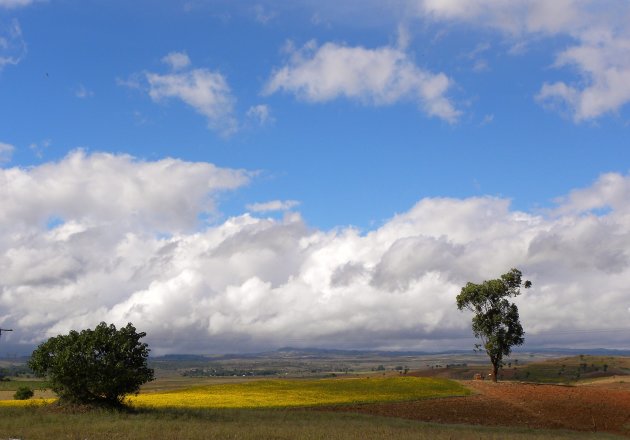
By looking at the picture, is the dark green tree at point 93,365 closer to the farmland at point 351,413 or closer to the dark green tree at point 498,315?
the farmland at point 351,413

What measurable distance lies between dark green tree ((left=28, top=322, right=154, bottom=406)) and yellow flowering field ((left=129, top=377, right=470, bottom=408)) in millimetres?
10124

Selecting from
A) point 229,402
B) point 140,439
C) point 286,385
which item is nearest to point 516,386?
point 286,385

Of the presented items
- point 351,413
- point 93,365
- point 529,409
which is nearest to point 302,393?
point 351,413

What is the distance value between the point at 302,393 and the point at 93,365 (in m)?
30.6

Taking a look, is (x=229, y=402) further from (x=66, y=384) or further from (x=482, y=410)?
(x=482, y=410)

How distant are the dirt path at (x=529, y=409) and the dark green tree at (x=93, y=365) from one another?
20.4 meters

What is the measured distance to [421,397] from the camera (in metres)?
70.2

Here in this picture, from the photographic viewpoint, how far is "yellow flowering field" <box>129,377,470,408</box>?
206 feet

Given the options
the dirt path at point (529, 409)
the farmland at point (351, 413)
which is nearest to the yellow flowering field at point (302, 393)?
the farmland at point (351, 413)

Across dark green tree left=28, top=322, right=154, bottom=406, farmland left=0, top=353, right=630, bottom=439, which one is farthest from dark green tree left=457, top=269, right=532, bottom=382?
dark green tree left=28, top=322, right=154, bottom=406

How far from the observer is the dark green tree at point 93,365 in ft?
158

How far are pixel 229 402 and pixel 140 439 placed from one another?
31.8 metres

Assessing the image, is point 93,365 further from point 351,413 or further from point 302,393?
point 302,393

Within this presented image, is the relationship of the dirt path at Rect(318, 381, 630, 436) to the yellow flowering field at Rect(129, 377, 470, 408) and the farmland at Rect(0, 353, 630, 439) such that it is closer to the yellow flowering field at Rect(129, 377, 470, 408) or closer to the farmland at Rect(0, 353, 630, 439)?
the farmland at Rect(0, 353, 630, 439)
